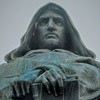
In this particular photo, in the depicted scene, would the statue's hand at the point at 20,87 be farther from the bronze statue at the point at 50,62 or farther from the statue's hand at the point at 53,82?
the statue's hand at the point at 53,82

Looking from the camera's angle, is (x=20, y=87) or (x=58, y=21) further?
(x=58, y=21)

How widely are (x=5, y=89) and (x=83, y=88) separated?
64.3 inches

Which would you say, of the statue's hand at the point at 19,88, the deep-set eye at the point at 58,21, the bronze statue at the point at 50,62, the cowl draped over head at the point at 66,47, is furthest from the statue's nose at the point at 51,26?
the statue's hand at the point at 19,88

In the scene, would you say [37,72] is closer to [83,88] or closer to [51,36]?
[83,88]

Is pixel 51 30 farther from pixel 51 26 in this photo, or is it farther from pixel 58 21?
pixel 58 21

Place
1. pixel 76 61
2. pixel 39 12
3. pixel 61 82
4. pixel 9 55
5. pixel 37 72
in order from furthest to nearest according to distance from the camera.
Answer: pixel 39 12, pixel 9 55, pixel 76 61, pixel 37 72, pixel 61 82

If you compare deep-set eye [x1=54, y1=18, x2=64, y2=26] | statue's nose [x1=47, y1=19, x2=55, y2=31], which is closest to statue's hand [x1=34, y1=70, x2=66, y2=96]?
statue's nose [x1=47, y1=19, x2=55, y2=31]

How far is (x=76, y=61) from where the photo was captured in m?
15.9

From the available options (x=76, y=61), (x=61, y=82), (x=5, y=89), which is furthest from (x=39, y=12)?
(x=61, y=82)

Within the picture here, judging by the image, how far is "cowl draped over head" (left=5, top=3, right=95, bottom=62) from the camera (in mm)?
17906

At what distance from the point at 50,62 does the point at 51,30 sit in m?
3.01

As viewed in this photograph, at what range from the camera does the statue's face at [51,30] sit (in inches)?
711

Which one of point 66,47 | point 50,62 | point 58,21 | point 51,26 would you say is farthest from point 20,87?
point 58,21

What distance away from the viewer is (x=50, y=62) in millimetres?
15188
